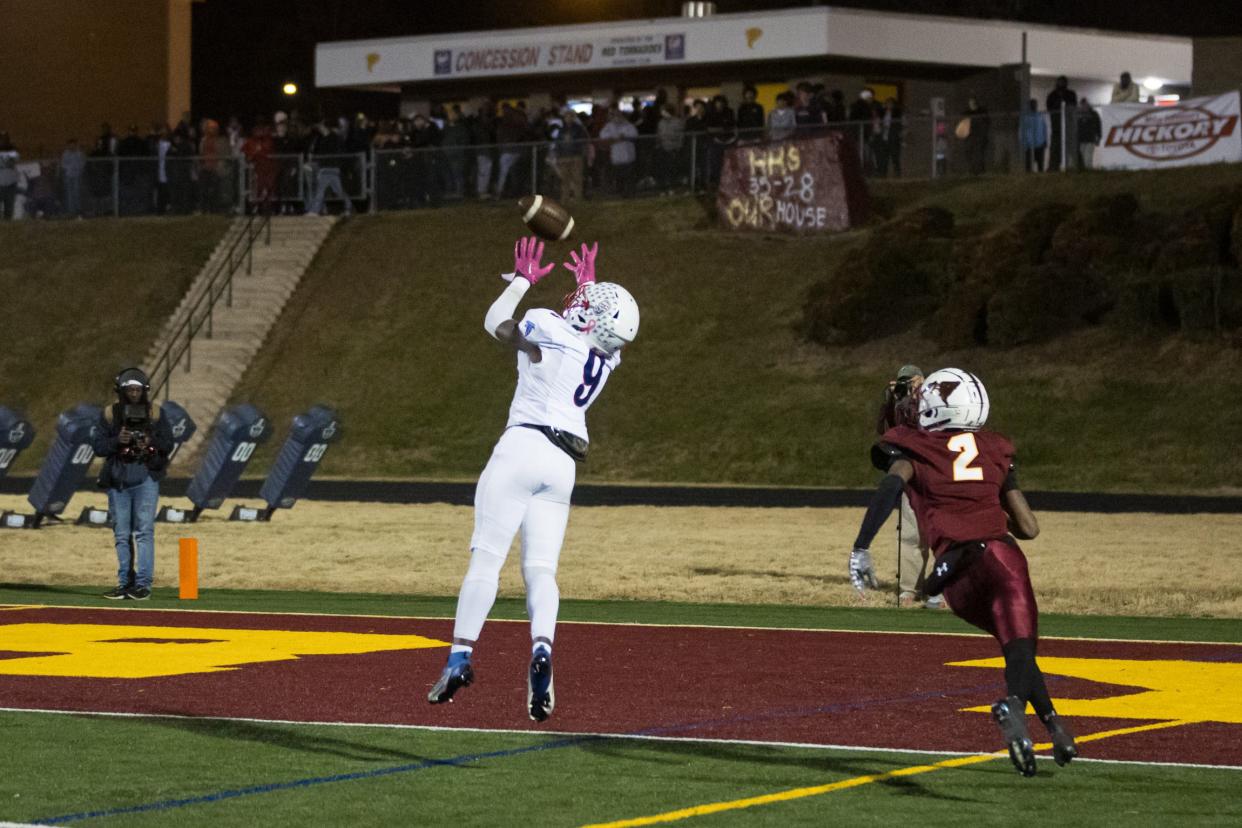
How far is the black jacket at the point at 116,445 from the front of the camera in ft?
54.7

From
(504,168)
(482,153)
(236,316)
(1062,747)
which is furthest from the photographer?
(482,153)

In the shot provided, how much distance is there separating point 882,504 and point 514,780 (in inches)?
86.2

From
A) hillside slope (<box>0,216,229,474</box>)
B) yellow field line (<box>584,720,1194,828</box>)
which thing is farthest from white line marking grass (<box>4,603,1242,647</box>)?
hillside slope (<box>0,216,229,474</box>)

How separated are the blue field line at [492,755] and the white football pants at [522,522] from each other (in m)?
0.53

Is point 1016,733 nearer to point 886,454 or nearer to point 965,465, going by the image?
point 965,465

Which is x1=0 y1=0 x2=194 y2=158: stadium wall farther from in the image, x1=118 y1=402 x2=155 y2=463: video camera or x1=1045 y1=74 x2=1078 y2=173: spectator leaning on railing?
x1=118 y1=402 x2=155 y2=463: video camera

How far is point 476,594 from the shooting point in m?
9.27

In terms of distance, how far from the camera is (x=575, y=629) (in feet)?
48.3

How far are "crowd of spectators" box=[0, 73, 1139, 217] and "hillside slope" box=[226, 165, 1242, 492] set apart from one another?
0.65 meters

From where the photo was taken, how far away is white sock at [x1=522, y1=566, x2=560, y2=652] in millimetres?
9312

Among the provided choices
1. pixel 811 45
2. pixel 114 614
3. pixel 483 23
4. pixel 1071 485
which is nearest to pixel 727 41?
pixel 811 45

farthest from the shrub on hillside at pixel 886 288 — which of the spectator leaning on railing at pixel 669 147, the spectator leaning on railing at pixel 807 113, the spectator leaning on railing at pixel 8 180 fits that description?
the spectator leaning on railing at pixel 8 180

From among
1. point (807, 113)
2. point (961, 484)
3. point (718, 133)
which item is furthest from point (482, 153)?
point (961, 484)

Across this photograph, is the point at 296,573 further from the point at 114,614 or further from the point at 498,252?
the point at 498,252
